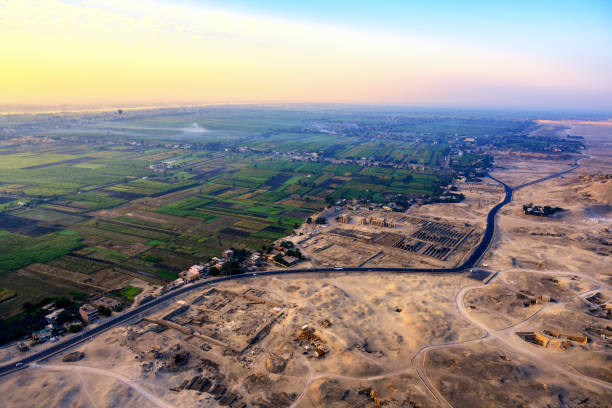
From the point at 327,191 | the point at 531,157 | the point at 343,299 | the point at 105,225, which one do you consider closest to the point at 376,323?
the point at 343,299

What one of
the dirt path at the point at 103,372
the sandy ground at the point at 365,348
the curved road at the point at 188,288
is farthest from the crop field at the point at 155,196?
the sandy ground at the point at 365,348

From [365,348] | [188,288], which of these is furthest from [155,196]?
[365,348]

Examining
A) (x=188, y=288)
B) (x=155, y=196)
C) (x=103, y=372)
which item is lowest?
(x=103, y=372)

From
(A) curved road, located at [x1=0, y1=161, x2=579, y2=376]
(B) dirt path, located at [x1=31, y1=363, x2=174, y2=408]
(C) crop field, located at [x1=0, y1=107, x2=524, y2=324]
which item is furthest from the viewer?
(C) crop field, located at [x1=0, y1=107, x2=524, y2=324]

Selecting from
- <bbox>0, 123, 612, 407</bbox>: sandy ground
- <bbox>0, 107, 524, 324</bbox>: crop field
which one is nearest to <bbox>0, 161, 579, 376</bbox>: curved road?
<bbox>0, 123, 612, 407</bbox>: sandy ground

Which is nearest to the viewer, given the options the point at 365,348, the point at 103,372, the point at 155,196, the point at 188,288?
the point at 103,372

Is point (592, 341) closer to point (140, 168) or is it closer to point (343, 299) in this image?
point (343, 299)

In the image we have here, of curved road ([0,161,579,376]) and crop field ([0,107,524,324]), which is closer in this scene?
curved road ([0,161,579,376])

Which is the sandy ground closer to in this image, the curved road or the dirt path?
the dirt path

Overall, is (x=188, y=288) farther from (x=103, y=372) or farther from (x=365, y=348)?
(x=365, y=348)
